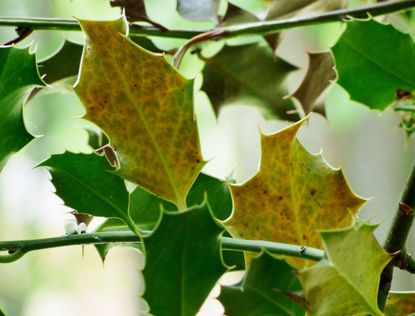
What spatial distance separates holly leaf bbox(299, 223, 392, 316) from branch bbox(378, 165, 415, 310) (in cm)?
4

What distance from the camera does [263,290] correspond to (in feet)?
0.82

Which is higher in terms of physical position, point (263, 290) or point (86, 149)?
point (263, 290)

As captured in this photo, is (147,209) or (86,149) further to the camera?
(86,149)

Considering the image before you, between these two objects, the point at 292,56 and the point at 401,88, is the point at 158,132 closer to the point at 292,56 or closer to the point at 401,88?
the point at 401,88

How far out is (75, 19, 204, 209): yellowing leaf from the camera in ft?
0.92

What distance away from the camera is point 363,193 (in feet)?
6.31

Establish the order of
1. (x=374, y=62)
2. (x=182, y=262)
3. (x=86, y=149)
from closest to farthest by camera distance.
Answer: (x=182, y=262), (x=374, y=62), (x=86, y=149)

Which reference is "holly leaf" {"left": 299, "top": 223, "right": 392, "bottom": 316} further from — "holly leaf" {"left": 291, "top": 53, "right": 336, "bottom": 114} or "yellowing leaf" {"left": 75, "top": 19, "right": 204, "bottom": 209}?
"holly leaf" {"left": 291, "top": 53, "right": 336, "bottom": 114}

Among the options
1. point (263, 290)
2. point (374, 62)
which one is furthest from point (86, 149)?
point (263, 290)

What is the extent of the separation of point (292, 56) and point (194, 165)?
1956mm

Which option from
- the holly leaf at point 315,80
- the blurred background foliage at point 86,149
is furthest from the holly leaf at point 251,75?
the blurred background foliage at point 86,149

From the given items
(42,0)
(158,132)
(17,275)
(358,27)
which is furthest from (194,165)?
(17,275)

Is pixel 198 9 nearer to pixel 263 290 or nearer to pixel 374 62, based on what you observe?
pixel 374 62

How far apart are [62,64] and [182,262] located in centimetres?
21
